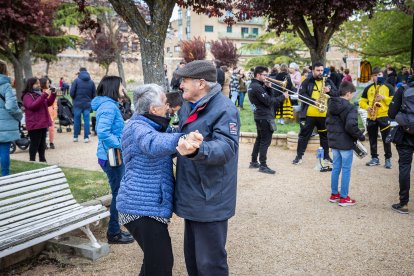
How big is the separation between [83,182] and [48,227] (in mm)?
2728

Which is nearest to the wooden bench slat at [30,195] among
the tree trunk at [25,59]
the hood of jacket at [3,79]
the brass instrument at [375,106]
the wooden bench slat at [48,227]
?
the wooden bench slat at [48,227]

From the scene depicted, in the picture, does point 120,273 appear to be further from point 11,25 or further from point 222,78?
point 11,25

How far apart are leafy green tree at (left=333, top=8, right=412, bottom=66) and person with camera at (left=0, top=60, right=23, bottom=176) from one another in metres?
11.9

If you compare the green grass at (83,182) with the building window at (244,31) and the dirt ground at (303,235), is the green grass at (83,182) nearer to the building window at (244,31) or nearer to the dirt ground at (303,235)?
the dirt ground at (303,235)

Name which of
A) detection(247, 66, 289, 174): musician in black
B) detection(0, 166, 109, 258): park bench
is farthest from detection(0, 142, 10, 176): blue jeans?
detection(247, 66, 289, 174): musician in black

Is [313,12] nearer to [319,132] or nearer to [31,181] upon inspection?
[319,132]

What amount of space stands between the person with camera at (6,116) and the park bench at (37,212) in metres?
2.38

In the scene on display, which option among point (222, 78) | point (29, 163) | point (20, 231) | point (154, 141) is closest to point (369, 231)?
point (154, 141)

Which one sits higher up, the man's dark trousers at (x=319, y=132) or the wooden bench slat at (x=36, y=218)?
the man's dark trousers at (x=319, y=132)

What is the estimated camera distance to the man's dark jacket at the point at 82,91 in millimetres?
10844

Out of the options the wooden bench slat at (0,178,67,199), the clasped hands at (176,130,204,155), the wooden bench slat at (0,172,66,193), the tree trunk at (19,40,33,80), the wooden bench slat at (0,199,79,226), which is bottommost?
the wooden bench slat at (0,199,79,226)

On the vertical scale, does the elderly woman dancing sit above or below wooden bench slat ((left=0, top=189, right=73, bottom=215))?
above

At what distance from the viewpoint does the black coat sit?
224 inches

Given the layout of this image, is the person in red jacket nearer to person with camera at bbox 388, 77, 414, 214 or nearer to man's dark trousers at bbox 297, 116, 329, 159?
man's dark trousers at bbox 297, 116, 329, 159
